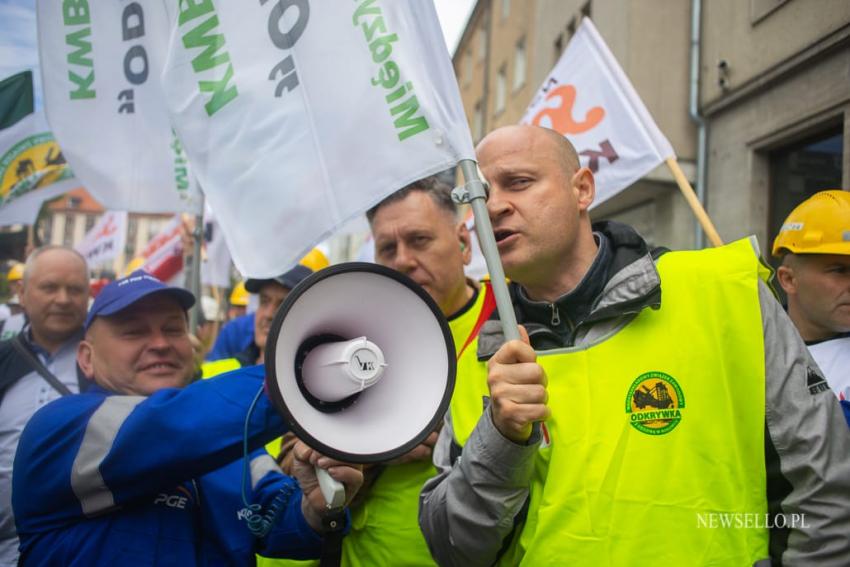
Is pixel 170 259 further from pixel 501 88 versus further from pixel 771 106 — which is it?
pixel 501 88

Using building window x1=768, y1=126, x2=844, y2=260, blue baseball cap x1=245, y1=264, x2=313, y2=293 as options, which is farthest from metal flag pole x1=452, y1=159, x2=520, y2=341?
building window x1=768, y1=126, x2=844, y2=260

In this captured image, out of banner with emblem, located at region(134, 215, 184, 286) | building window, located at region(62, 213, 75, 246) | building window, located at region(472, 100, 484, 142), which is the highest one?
building window, located at region(62, 213, 75, 246)

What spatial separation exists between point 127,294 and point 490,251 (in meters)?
1.34

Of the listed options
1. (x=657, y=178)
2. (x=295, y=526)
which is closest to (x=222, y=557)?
(x=295, y=526)

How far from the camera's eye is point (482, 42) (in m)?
22.3

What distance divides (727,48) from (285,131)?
502 centimetres

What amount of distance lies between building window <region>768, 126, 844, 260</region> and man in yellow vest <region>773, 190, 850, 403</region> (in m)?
2.02

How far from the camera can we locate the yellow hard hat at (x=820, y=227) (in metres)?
2.22

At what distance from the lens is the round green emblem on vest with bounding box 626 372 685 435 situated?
1597 millimetres

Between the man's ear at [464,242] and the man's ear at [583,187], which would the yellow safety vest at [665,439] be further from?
the man's ear at [464,242]

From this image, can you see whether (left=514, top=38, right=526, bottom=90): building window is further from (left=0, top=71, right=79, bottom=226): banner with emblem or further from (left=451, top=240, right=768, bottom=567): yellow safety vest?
(left=451, top=240, right=768, bottom=567): yellow safety vest

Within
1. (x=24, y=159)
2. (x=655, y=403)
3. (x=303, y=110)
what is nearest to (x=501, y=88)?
(x=24, y=159)

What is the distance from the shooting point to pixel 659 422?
1.60 m

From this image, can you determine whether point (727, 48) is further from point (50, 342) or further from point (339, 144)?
point (50, 342)
